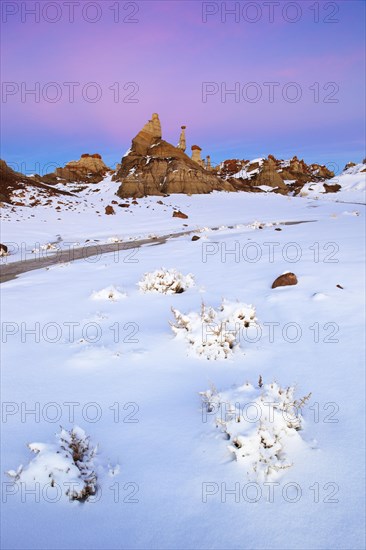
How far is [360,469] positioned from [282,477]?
1.65 ft

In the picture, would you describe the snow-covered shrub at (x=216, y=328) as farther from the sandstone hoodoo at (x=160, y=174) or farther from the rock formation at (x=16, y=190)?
the sandstone hoodoo at (x=160, y=174)

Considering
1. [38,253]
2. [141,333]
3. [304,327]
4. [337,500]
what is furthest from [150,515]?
Answer: [38,253]

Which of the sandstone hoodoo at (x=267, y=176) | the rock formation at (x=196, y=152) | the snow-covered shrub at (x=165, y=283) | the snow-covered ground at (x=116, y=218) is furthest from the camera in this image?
the rock formation at (x=196, y=152)

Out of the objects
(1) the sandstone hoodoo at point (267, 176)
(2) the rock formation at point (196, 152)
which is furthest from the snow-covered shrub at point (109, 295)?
(2) the rock formation at point (196, 152)

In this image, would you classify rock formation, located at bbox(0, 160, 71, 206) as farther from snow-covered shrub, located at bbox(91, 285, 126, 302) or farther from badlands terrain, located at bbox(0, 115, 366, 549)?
snow-covered shrub, located at bbox(91, 285, 126, 302)

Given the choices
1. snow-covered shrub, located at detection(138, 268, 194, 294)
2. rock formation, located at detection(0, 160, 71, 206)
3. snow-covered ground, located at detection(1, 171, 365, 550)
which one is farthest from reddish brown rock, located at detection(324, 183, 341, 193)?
snow-covered shrub, located at detection(138, 268, 194, 294)

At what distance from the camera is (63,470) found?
214 centimetres

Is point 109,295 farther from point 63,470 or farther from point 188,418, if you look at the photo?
point 63,470

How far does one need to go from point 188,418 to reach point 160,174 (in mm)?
36370

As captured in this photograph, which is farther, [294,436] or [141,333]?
[141,333]

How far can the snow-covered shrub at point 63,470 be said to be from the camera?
206 cm

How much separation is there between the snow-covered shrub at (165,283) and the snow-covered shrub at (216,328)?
143 centimetres

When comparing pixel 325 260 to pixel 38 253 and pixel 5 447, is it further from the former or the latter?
pixel 38 253

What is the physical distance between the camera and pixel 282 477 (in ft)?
6.93
